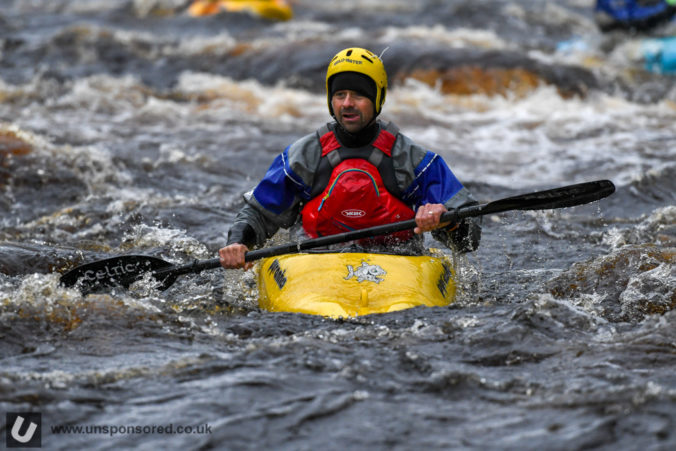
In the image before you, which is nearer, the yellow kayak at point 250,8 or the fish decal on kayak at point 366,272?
the fish decal on kayak at point 366,272

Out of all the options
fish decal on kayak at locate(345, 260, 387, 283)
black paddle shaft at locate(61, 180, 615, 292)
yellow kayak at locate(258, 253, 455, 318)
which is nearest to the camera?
yellow kayak at locate(258, 253, 455, 318)

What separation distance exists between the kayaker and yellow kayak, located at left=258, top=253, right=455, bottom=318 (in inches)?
8.9

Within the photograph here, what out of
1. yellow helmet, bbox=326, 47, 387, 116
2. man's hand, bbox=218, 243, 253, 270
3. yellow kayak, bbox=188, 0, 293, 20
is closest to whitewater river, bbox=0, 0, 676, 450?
man's hand, bbox=218, 243, 253, 270

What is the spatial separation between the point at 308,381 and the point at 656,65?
1079 cm

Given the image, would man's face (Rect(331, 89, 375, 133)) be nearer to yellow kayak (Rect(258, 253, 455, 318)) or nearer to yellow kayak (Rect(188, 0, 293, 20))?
yellow kayak (Rect(258, 253, 455, 318))

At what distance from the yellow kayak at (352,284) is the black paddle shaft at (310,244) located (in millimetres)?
105

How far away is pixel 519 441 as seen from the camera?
10.5 feet

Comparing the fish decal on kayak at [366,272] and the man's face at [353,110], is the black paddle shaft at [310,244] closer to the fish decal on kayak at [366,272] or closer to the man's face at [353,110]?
the fish decal on kayak at [366,272]

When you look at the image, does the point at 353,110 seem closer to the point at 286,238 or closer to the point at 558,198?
the point at 286,238

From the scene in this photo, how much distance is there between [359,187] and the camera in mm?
4828

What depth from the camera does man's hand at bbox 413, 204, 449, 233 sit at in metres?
4.53

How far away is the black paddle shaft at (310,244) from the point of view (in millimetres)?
4621

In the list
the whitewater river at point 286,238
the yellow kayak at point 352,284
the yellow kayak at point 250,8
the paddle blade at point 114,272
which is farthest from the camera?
the yellow kayak at point 250,8

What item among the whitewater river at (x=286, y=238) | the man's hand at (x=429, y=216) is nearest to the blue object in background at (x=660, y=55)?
the whitewater river at (x=286, y=238)
